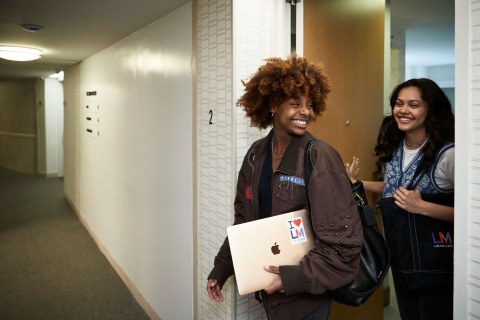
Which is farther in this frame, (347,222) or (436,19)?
(436,19)

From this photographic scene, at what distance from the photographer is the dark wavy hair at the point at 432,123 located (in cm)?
147

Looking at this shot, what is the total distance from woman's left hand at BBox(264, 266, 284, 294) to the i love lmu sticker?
0.37 ft

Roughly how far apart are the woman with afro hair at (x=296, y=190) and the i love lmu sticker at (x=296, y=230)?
0.05 m

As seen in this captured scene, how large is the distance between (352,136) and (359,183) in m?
0.69

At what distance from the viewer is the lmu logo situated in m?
1.39

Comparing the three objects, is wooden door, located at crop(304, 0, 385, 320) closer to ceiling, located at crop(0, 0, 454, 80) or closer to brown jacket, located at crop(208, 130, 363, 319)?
brown jacket, located at crop(208, 130, 363, 319)

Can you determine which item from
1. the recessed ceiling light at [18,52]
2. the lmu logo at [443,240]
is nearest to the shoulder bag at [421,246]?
the lmu logo at [443,240]

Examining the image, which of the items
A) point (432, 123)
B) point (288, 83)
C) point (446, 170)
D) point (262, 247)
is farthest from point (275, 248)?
point (432, 123)

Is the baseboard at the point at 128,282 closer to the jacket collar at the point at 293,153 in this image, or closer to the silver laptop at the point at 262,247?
the silver laptop at the point at 262,247

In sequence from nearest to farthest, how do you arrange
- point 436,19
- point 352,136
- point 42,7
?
1. point 352,136
2. point 42,7
3. point 436,19

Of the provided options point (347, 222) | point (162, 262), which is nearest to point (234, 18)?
point (347, 222)

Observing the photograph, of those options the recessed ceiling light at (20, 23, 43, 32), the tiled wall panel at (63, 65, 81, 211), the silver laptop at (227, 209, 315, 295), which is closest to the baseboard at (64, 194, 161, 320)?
the tiled wall panel at (63, 65, 81, 211)

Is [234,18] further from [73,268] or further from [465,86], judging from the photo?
[73,268]

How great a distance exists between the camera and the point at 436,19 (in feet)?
12.6
